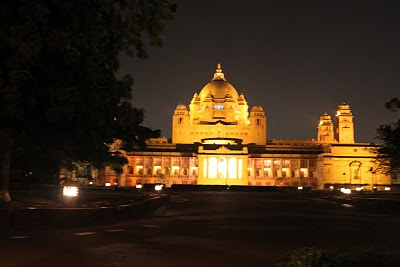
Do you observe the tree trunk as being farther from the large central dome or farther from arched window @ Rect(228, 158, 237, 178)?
the large central dome

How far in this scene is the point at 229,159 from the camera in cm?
12544

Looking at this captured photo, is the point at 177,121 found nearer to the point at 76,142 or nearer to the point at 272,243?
the point at 76,142

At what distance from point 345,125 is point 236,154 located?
41.2 metres

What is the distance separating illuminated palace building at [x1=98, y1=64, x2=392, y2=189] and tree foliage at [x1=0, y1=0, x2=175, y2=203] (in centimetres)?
9583

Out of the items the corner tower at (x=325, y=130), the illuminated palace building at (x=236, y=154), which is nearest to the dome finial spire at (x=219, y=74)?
the illuminated palace building at (x=236, y=154)

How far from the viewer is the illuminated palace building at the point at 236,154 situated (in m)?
126

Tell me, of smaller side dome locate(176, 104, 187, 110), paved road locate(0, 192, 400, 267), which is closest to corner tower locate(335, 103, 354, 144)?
smaller side dome locate(176, 104, 187, 110)

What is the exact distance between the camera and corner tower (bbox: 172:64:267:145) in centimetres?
A: 14238

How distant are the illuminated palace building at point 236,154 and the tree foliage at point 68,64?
9583cm

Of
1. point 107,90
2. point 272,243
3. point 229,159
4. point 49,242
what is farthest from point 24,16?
point 229,159

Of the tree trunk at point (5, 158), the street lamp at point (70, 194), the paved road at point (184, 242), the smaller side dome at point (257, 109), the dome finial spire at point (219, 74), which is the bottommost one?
the paved road at point (184, 242)

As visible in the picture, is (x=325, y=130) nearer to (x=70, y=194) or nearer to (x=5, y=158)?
(x=70, y=194)

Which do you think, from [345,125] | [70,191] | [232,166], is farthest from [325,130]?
[70,191]

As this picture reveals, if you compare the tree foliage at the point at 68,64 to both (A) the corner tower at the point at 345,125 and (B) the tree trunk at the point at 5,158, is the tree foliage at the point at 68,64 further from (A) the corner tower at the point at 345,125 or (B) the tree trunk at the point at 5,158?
(A) the corner tower at the point at 345,125
